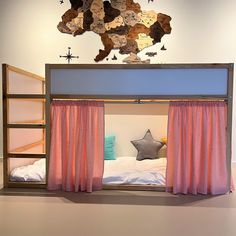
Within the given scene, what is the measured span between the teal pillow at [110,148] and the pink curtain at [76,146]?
4.06ft

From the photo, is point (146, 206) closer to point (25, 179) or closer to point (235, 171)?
point (25, 179)

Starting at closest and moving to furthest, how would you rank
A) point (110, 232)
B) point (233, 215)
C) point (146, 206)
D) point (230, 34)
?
point (110, 232)
point (233, 215)
point (146, 206)
point (230, 34)

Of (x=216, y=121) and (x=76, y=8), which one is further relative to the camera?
(x=76, y=8)

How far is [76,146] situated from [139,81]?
1069mm

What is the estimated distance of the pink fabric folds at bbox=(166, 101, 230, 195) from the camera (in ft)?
10.9

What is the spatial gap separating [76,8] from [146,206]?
149 inches

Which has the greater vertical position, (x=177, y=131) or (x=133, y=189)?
(x=177, y=131)

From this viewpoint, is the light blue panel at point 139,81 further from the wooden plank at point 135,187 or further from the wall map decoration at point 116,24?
the wall map decoration at point 116,24

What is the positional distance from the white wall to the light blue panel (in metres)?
1.76

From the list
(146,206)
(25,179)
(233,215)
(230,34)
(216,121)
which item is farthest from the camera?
(230,34)

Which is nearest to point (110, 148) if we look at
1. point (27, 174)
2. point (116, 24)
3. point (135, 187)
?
point (135, 187)

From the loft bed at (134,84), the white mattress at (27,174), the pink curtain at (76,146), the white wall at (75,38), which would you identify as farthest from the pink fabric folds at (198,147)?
the white wall at (75,38)

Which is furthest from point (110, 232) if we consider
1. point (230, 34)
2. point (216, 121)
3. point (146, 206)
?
point (230, 34)

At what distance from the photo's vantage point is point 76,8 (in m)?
5.19
